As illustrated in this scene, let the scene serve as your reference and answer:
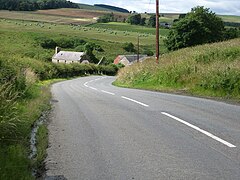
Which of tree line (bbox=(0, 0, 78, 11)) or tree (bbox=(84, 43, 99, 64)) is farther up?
tree line (bbox=(0, 0, 78, 11))

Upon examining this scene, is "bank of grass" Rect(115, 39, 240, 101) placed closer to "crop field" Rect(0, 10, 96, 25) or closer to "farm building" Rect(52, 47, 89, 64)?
"farm building" Rect(52, 47, 89, 64)

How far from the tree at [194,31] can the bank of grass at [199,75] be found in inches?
1080

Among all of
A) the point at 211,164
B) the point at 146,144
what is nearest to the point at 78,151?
the point at 146,144

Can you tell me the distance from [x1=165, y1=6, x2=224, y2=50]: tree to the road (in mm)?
47900

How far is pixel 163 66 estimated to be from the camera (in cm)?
2902

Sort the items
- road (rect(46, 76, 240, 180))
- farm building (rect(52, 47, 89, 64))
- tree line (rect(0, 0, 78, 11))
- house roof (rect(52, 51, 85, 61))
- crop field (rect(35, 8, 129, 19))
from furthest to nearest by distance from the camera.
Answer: tree line (rect(0, 0, 78, 11))
crop field (rect(35, 8, 129, 19))
house roof (rect(52, 51, 85, 61))
farm building (rect(52, 47, 89, 64))
road (rect(46, 76, 240, 180))

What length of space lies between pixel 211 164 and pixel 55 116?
7.40 metres

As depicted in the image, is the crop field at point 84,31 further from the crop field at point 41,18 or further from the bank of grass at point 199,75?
the bank of grass at point 199,75

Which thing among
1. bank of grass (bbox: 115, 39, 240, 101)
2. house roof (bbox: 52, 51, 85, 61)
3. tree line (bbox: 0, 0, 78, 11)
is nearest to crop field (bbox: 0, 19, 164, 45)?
tree line (bbox: 0, 0, 78, 11)

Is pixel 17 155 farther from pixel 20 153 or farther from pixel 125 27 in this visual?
pixel 125 27

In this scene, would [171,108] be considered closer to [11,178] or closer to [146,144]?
[146,144]

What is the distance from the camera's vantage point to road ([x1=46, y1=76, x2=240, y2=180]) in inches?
259

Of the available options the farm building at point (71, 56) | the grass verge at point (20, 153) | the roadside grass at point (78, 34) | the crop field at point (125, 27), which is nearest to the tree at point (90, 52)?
the roadside grass at point (78, 34)

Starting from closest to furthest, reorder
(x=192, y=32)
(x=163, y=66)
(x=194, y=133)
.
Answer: (x=194, y=133) < (x=163, y=66) < (x=192, y=32)
